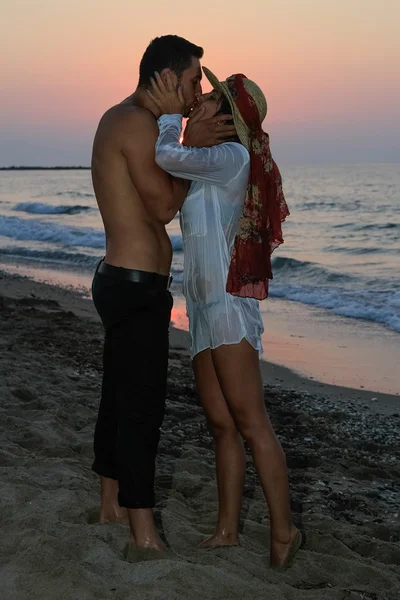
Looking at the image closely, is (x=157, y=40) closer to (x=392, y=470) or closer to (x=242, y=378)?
(x=242, y=378)

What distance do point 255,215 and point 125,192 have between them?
0.52m

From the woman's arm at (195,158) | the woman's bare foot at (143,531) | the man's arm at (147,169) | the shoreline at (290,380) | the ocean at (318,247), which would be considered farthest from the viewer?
the ocean at (318,247)

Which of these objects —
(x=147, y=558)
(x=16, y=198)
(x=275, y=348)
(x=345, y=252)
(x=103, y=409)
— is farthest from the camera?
(x=16, y=198)

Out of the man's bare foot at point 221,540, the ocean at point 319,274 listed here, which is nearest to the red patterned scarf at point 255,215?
the man's bare foot at point 221,540

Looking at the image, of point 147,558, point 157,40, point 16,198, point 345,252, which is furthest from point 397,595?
point 16,198

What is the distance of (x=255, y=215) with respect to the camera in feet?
10.0

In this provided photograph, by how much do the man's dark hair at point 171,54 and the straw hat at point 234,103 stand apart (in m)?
0.11

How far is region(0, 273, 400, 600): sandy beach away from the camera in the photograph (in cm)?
285

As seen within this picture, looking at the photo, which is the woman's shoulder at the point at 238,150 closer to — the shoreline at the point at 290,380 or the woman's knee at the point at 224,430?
the woman's knee at the point at 224,430

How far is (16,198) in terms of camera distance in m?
47.1

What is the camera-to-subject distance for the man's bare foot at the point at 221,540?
3.32 meters

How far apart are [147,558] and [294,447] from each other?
2497 millimetres

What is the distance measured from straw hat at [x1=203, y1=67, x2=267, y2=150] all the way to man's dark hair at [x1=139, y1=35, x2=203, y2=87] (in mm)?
110

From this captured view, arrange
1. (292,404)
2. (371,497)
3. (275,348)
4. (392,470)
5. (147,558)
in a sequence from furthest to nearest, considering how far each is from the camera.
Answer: (275,348)
(292,404)
(392,470)
(371,497)
(147,558)
